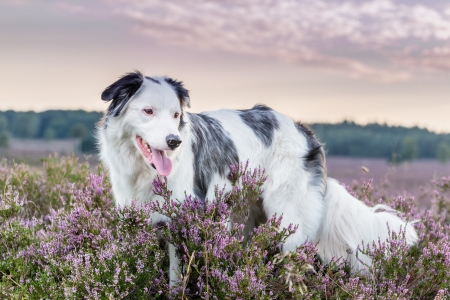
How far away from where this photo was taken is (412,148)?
2503 centimetres

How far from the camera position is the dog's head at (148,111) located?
3.83m

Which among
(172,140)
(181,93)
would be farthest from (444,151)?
(172,140)

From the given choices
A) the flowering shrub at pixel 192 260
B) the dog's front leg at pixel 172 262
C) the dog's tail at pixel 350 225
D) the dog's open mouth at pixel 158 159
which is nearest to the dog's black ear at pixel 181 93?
the dog's open mouth at pixel 158 159

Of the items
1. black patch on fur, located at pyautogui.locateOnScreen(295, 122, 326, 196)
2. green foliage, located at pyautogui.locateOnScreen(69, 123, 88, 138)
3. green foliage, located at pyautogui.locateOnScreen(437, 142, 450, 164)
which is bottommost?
green foliage, located at pyautogui.locateOnScreen(69, 123, 88, 138)

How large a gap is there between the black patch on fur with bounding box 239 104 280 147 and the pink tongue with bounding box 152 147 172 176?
121cm

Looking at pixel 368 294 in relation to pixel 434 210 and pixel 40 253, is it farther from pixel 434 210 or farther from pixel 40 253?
pixel 434 210

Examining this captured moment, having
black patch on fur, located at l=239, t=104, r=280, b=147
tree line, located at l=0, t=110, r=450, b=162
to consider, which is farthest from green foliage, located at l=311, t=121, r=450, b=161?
black patch on fur, located at l=239, t=104, r=280, b=147

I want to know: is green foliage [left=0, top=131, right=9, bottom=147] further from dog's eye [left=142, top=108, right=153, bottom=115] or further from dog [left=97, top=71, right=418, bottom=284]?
dog's eye [left=142, top=108, right=153, bottom=115]

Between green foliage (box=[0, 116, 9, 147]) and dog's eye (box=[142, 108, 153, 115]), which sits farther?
green foliage (box=[0, 116, 9, 147])

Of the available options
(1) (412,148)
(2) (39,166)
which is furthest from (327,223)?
(1) (412,148)

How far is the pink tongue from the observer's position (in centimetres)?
390

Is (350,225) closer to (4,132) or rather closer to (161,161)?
(161,161)

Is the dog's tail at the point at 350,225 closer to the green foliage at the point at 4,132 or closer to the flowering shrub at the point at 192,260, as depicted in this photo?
the flowering shrub at the point at 192,260

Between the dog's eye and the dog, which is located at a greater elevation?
A: the dog's eye
